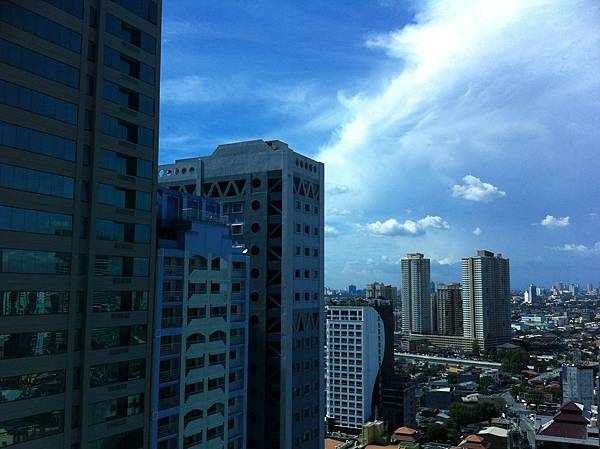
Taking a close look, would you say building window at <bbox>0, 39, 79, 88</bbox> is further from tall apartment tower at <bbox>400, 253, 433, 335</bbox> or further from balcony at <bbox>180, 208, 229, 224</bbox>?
tall apartment tower at <bbox>400, 253, 433, 335</bbox>

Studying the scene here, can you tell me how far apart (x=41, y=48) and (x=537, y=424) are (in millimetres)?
49596

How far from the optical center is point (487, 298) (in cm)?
12862

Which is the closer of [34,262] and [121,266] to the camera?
[34,262]

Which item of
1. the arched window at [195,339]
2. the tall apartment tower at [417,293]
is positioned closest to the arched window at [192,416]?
the arched window at [195,339]

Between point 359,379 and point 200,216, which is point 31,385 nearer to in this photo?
point 200,216

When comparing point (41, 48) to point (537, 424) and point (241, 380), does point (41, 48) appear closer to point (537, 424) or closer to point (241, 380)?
point (241, 380)

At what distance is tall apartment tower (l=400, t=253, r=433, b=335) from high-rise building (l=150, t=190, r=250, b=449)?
13049 centimetres

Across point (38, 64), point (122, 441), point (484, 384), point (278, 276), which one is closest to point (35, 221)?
point (38, 64)

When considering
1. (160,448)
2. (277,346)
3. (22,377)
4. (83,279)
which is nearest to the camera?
(22,377)

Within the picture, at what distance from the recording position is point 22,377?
12.3 m

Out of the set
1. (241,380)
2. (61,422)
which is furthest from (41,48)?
(241,380)

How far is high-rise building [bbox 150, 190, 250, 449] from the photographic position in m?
17.4

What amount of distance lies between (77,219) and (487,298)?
128 meters

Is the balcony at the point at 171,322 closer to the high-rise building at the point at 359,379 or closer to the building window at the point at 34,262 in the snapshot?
the building window at the point at 34,262
